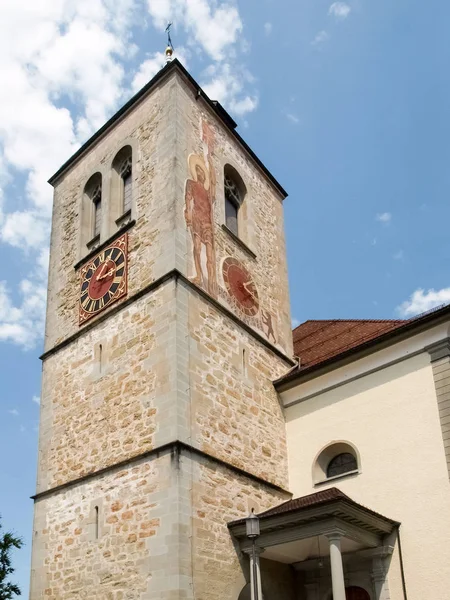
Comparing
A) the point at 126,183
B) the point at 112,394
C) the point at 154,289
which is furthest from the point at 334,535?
the point at 126,183

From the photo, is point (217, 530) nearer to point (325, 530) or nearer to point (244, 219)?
point (325, 530)

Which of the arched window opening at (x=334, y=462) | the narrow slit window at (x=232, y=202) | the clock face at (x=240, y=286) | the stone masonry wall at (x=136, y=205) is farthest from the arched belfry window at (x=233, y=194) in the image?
the arched window opening at (x=334, y=462)

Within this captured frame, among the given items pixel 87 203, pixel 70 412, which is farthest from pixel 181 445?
pixel 87 203

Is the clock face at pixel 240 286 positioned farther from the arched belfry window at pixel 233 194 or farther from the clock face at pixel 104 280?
the clock face at pixel 104 280

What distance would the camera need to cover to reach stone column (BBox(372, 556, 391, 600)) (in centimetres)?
1175

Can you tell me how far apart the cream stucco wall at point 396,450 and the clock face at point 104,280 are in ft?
14.3

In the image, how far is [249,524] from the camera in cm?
990

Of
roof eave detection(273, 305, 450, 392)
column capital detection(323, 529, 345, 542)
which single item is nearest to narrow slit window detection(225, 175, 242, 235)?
roof eave detection(273, 305, 450, 392)

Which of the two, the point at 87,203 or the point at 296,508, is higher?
the point at 87,203

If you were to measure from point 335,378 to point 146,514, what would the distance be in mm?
4950

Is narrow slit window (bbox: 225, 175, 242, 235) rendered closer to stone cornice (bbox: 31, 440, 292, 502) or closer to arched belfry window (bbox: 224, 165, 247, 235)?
arched belfry window (bbox: 224, 165, 247, 235)

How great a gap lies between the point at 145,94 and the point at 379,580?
11.5 m

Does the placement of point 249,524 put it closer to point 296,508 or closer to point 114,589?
point 296,508

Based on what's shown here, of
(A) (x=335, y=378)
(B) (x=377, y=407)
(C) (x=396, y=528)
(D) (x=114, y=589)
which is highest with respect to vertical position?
(A) (x=335, y=378)
